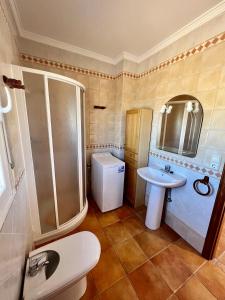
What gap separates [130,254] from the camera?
1.46m

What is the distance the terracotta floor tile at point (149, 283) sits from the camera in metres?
1.13

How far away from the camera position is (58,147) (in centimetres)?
143

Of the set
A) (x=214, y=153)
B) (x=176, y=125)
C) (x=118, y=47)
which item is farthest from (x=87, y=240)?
(x=118, y=47)

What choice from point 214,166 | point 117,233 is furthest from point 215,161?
point 117,233

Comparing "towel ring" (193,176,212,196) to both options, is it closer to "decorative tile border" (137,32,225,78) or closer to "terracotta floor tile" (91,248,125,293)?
"terracotta floor tile" (91,248,125,293)

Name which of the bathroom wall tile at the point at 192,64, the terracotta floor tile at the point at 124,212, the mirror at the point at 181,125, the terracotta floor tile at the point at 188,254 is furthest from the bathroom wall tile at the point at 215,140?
the terracotta floor tile at the point at 124,212

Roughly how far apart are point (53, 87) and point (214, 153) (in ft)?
5.66

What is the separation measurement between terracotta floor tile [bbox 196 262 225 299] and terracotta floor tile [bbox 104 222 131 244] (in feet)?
2.61

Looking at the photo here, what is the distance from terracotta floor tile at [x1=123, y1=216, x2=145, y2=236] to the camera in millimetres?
1770

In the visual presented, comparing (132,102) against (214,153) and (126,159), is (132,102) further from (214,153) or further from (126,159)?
(214,153)

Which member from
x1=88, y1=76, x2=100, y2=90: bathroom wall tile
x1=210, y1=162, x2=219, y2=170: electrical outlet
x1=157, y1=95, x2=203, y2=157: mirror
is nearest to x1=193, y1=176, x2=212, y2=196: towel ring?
x1=210, y1=162, x2=219, y2=170: electrical outlet

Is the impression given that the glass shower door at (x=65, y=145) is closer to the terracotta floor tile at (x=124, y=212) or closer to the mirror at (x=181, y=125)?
the terracotta floor tile at (x=124, y=212)

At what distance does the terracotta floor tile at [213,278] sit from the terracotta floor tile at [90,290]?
100 cm

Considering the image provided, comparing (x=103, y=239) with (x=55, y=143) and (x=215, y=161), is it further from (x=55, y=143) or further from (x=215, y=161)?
(x=215, y=161)
